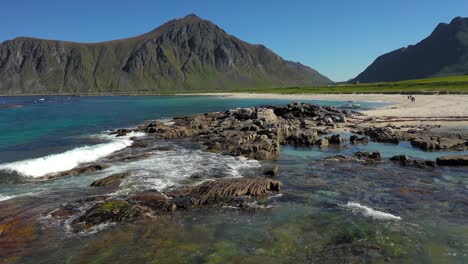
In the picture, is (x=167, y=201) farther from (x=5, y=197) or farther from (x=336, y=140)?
(x=336, y=140)

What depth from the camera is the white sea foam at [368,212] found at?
17.5 metres

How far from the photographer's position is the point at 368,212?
18234 mm

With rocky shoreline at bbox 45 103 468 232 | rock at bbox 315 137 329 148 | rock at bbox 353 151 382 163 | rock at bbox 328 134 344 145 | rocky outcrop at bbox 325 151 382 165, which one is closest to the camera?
rocky shoreline at bbox 45 103 468 232

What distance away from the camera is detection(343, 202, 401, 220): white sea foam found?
17500 millimetres

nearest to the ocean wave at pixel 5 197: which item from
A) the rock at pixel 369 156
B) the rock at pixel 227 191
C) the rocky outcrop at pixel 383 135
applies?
the rock at pixel 227 191

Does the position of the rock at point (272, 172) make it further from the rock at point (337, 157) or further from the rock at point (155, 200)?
the rock at point (155, 200)

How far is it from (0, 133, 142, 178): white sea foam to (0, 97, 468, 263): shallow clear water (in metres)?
2.77

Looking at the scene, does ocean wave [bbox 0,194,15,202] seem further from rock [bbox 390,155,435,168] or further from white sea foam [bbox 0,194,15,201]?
rock [bbox 390,155,435,168]

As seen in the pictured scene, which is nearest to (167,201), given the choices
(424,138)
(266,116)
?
(424,138)

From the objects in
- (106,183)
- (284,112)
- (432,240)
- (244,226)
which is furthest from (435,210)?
(284,112)

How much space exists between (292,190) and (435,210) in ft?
25.5

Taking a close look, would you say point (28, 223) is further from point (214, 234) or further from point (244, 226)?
point (244, 226)

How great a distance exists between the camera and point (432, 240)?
1494 cm

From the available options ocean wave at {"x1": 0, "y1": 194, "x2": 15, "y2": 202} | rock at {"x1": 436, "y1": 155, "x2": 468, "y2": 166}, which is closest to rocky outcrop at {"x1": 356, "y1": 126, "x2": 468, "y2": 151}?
rock at {"x1": 436, "y1": 155, "x2": 468, "y2": 166}
